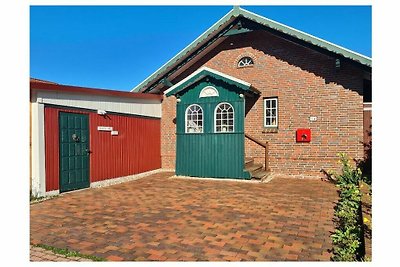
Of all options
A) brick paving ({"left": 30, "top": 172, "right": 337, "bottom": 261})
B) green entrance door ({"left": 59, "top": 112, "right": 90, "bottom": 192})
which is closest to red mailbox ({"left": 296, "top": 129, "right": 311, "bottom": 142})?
brick paving ({"left": 30, "top": 172, "right": 337, "bottom": 261})

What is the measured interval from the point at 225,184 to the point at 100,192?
3.69 metres

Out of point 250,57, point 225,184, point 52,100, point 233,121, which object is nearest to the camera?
point 52,100

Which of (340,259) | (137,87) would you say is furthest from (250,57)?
(340,259)

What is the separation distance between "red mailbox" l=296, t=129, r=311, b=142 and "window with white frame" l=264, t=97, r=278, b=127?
94cm

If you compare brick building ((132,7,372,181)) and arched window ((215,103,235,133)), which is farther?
arched window ((215,103,235,133))

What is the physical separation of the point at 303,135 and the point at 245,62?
362 cm

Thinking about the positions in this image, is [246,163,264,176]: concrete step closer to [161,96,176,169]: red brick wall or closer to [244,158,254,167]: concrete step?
[244,158,254,167]: concrete step

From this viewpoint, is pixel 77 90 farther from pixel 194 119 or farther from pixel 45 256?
pixel 45 256

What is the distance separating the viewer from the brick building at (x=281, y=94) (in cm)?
970

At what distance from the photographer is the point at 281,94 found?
1067cm

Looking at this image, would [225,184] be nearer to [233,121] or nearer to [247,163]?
[247,163]

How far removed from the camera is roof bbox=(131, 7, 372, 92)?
8.99 m

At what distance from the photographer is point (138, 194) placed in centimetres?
776

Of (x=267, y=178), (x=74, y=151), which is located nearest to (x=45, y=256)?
(x=74, y=151)
